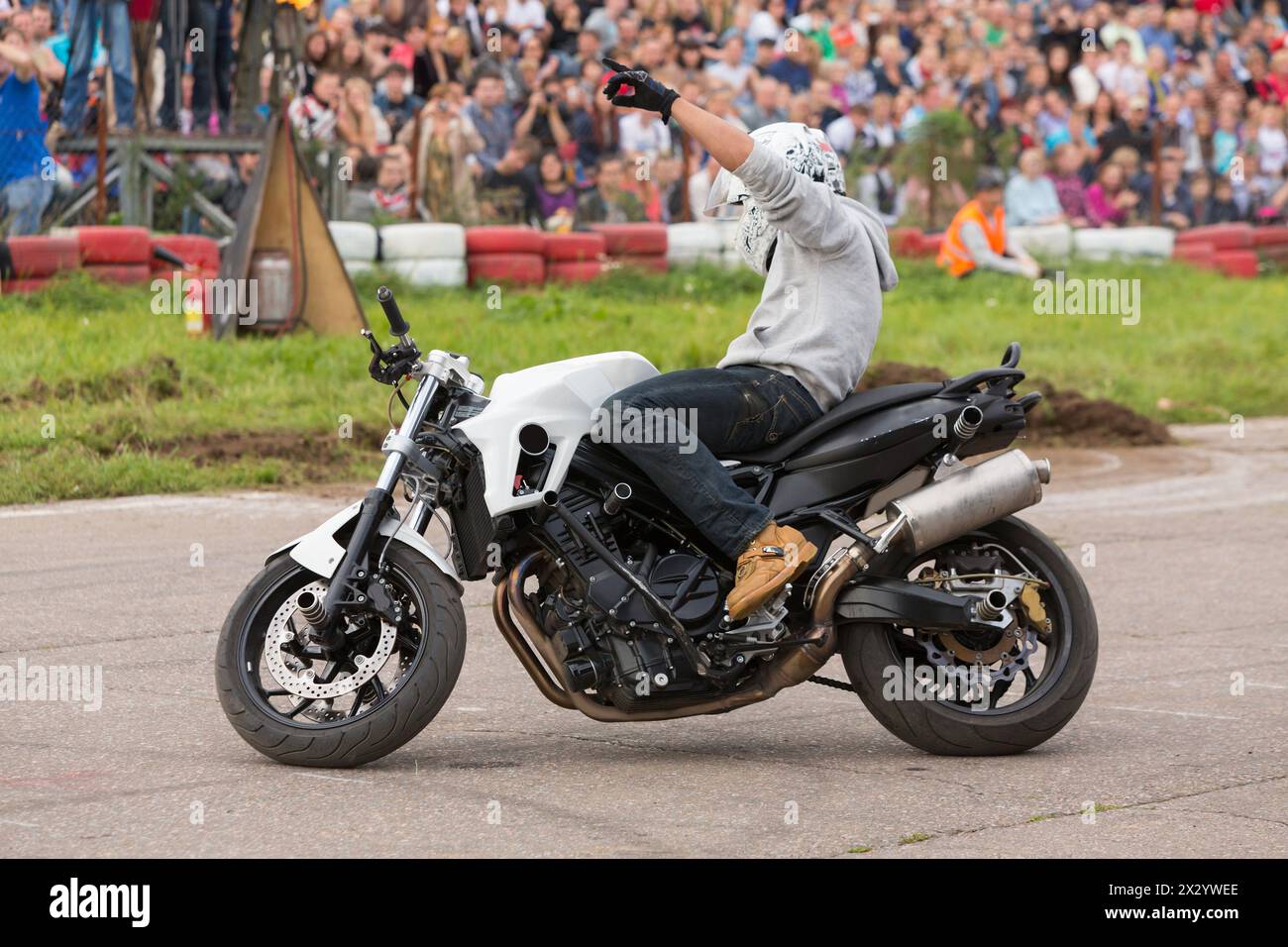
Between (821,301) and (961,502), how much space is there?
0.70m

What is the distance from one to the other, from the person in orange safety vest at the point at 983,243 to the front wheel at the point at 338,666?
14696 mm

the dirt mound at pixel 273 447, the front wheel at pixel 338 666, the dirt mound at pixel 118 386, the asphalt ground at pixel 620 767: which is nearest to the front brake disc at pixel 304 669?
the front wheel at pixel 338 666

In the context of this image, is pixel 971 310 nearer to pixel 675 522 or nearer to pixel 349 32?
pixel 349 32

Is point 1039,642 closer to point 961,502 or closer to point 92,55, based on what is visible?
point 961,502

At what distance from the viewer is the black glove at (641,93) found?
17.9 feet

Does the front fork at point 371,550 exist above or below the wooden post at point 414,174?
above

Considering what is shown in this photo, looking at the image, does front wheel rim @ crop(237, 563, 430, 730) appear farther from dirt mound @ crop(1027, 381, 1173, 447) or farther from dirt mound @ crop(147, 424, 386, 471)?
dirt mound @ crop(1027, 381, 1173, 447)

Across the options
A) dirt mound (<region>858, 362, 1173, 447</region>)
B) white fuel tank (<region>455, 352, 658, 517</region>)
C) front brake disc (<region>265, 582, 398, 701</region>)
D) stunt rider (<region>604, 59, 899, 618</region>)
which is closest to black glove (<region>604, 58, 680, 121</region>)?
stunt rider (<region>604, 59, 899, 618</region>)

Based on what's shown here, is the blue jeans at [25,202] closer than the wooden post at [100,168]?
Yes

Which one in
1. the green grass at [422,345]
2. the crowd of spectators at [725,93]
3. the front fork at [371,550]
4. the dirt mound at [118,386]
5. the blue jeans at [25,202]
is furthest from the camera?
the crowd of spectators at [725,93]

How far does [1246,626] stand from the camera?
324 inches

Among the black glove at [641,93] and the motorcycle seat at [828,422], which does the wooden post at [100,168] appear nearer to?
the motorcycle seat at [828,422]

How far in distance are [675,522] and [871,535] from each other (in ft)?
1.84
